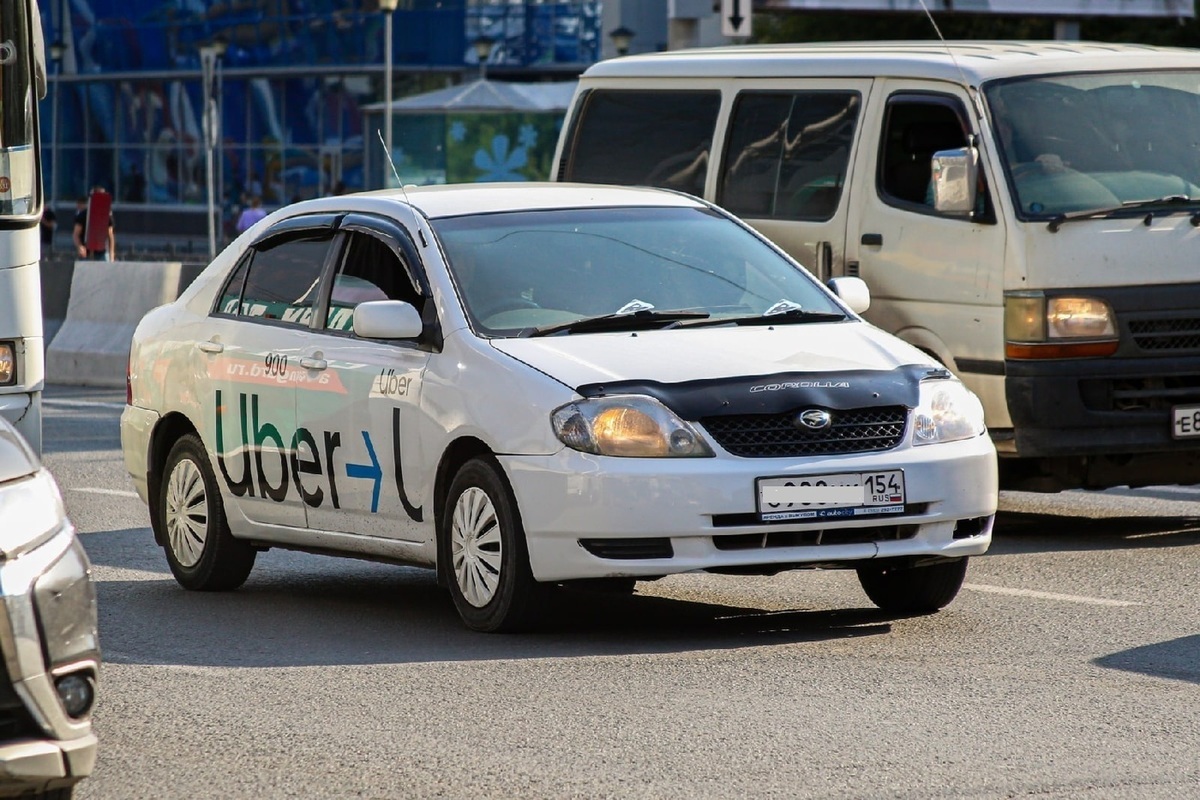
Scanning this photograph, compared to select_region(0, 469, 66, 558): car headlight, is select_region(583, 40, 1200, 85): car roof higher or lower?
higher

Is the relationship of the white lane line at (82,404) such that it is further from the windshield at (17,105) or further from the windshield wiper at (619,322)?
the windshield wiper at (619,322)

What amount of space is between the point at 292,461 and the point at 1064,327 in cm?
378

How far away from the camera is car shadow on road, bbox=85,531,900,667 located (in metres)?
8.22

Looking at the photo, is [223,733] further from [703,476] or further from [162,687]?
[703,476]

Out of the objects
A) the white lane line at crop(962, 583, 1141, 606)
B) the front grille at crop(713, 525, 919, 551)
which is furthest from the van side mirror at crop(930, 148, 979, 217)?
the front grille at crop(713, 525, 919, 551)

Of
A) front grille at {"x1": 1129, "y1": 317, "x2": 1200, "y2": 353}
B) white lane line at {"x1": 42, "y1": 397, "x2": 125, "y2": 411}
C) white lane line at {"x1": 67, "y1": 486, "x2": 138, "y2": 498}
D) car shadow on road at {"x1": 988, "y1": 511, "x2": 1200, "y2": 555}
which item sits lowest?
white lane line at {"x1": 42, "y1": 397, "x2": 125, "y2": 411}

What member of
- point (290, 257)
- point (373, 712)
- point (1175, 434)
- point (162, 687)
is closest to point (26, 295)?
point (290, 257)

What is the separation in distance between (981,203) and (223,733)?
5.76 m

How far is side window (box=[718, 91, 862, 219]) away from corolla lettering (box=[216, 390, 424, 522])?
3765 mm

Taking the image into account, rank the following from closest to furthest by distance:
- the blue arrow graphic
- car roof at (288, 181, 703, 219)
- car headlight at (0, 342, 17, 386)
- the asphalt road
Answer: the asphalt road, the blue arrow graphic, car roof at (288, 181, 703, 219), car headlight at (0, 342, 17, 386)

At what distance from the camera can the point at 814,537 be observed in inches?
325

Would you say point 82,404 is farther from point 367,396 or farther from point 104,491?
point 367,396

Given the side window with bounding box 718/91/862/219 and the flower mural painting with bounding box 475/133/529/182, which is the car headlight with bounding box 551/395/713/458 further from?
the flower mural painting with bounding box 475/133/529/182

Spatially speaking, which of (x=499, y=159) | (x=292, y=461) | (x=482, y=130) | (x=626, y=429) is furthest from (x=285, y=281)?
(x=499, y=159)
